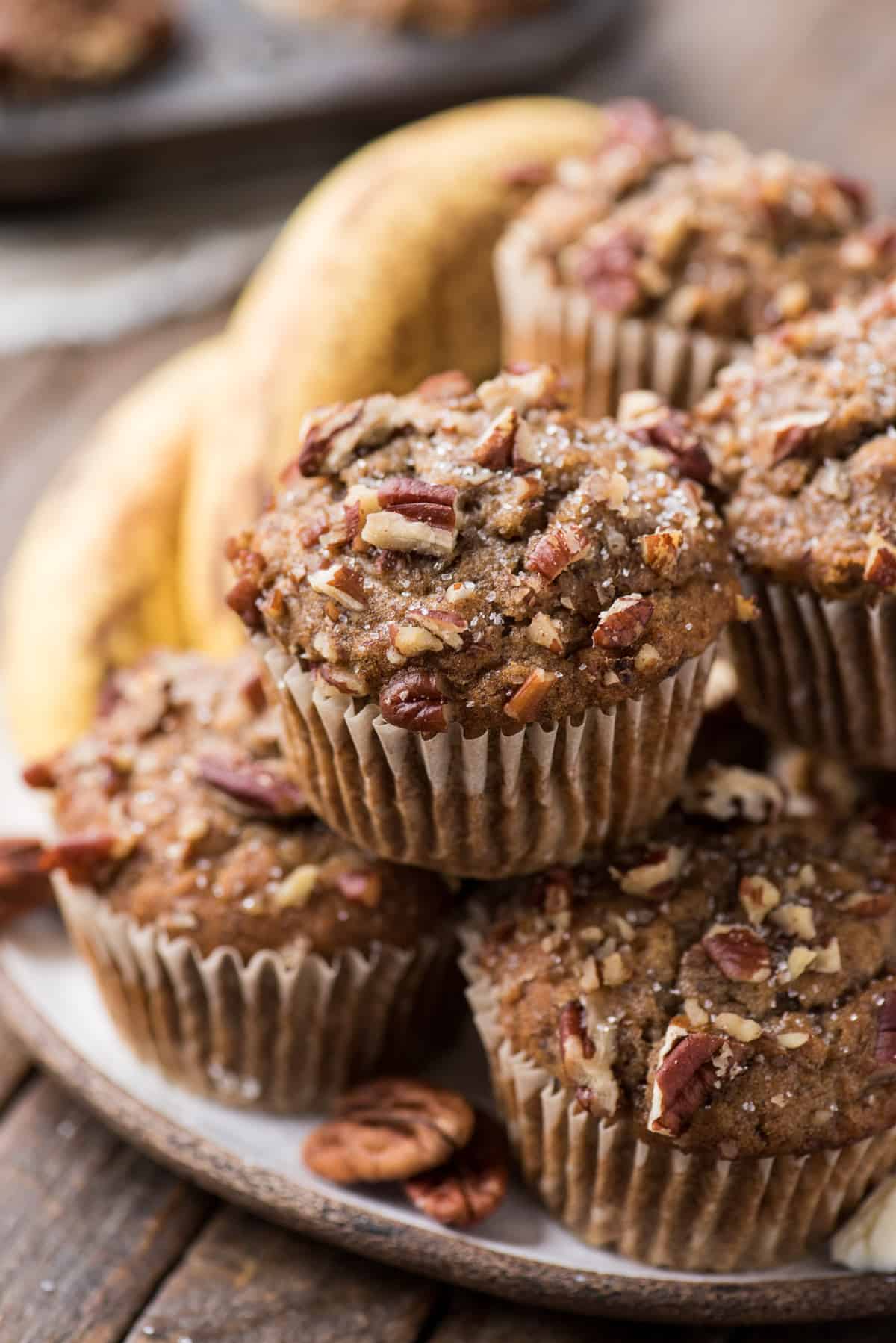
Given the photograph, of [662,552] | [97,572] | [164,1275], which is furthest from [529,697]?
[97,572]

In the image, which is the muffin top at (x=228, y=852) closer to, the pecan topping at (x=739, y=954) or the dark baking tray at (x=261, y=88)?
the pecan topping at (x=739, y=954)

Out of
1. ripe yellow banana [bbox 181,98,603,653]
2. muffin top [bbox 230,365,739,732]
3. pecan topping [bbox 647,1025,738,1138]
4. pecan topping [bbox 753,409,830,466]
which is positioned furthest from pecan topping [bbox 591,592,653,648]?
ripe yellow banana [bbox 181,98,603,653]

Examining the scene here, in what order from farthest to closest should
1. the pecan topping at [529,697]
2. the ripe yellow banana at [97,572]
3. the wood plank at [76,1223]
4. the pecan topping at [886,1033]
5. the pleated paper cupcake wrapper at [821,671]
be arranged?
the ripe yellow banana at [97,572], the wood plank at [76,1223], the pleated paper cupcake wrapper at [821,671], the pecan topping at [886,1033], the pecan topping at [529,697]

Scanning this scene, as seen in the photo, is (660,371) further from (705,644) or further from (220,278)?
(220,278)

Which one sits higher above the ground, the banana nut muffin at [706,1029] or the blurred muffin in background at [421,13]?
the blurred muffin in background at [421,13]

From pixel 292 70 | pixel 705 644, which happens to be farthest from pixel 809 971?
pixel 292 70

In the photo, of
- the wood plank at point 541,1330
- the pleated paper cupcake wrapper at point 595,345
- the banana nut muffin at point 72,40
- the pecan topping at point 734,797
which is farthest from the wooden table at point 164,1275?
the banana nut muffin at point 72,40
